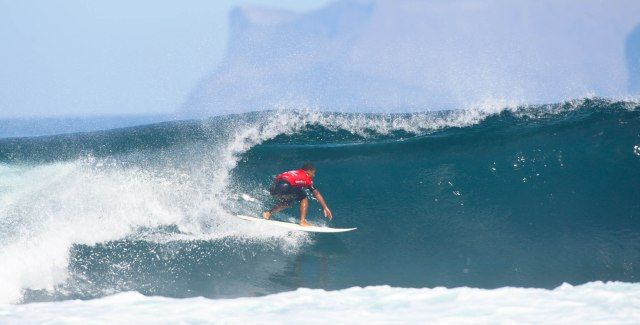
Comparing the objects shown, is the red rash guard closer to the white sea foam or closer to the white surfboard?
the white surfboard

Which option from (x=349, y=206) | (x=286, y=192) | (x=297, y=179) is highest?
(x=297, y=179)

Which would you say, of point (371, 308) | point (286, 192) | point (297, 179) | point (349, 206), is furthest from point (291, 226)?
point (371, 308)

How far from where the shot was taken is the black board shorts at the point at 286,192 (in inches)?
301

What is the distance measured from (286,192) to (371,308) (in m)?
2.59

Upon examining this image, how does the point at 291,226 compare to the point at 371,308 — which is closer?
the point at 371,308

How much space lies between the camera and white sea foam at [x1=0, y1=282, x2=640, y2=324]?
5.12 m

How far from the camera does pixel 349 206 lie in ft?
27.2

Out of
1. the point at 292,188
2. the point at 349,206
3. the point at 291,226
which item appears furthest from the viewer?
the point at 349,206

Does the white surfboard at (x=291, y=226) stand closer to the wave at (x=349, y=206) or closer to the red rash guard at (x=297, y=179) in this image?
the wave at (x=349, y=206)

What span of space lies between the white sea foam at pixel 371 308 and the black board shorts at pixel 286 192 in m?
1.86

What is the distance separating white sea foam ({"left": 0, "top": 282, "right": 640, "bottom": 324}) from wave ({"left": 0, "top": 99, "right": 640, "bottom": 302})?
1.30 ft

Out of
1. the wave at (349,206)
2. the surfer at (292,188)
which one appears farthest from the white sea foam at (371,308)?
the surfer at (292,188)

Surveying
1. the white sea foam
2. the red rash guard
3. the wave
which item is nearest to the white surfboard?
the wave

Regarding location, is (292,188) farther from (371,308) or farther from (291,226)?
(371,308)
